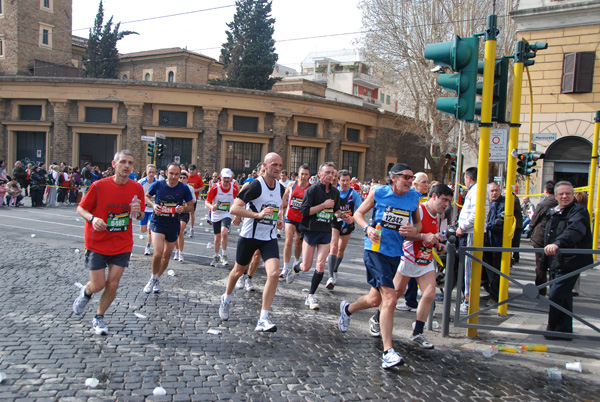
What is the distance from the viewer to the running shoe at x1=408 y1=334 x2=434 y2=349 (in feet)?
18.2

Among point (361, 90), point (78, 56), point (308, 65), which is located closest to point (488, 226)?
point (78, 56)

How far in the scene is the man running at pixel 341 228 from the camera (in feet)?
27.3

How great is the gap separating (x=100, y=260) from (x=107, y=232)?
0.32 meters

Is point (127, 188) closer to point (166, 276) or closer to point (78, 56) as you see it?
point (166, 276)

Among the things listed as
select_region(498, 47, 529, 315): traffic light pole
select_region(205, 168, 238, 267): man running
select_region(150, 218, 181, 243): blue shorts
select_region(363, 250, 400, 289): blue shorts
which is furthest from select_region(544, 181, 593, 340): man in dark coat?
select_region(205, 168, 238, 267): man running

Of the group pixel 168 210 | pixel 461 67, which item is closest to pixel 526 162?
pixel 461 67

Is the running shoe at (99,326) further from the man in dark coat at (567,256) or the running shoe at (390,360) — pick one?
the man in dark coat at (567,256)

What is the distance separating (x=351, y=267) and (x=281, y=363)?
582 cm

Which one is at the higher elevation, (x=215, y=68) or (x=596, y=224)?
(x=215, y=68)

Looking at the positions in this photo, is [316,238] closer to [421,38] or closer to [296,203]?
[296,203]

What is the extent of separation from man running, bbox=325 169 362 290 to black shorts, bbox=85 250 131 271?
372cm

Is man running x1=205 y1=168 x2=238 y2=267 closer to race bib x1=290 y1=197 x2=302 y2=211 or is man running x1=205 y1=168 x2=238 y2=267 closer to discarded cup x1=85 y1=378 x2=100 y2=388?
race bib x1=290 y1=197 x2=302 y2=211

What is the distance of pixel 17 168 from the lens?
2178 centimetres

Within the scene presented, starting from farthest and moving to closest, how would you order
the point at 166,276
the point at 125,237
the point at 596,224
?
the point at 596,224 → the point at 166,276 → the point at 125,237
